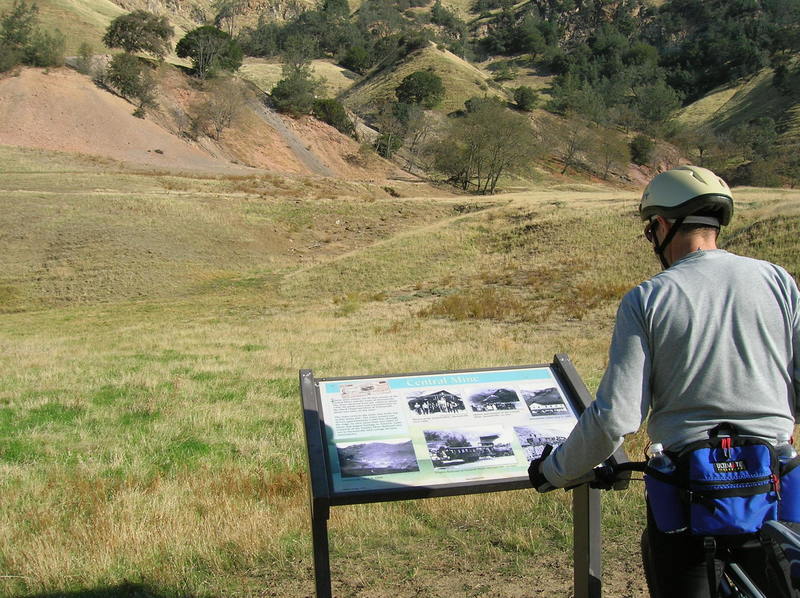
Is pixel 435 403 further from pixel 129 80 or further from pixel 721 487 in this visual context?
pixel 129 80

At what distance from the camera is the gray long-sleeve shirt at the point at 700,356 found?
246cm

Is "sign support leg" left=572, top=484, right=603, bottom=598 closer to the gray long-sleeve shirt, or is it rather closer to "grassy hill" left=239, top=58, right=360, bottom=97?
the gray long-sleeve shirt

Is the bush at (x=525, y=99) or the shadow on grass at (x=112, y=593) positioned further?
the bush at (x=525, y=99)

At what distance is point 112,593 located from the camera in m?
4.30

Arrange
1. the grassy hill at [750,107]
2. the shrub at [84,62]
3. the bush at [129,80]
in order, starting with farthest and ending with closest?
the grassy hill at [750,107] → the shrub at [84,62] → the bush at [129,80]

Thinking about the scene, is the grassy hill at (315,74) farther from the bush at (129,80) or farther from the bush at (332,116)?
the bush at (129,80)

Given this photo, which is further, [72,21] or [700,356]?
[72,21]

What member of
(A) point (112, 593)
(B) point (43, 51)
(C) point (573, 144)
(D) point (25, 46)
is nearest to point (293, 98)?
(B) point (43, 51)

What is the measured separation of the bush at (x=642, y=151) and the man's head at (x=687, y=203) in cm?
9422

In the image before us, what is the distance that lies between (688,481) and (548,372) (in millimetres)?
1884

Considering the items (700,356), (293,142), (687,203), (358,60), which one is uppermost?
(358,60)

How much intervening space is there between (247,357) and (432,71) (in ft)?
314

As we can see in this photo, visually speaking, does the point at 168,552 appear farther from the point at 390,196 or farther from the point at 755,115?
→ the point at 755,115

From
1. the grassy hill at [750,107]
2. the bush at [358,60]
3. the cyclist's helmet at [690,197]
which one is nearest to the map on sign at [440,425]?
the cyclist's helmet at [690,197]
